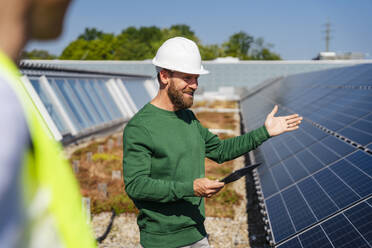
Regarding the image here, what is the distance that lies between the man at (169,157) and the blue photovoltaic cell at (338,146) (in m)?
3.15

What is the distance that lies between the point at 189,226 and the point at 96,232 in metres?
4.26

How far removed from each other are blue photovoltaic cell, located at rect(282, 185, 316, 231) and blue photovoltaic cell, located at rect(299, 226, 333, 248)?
18cm

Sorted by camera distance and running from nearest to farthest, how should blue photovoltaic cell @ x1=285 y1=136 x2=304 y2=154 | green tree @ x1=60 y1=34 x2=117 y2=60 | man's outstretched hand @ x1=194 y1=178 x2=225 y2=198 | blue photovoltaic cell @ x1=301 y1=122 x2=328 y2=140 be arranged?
man's outstretched hand @ x1=194 y1=178 x2=225 y2=198 → blue photovoltaic cell @ x1=285 y1=136 x2=304 y2=154 → blue photovoltaic cell @ x1=301 y1=122 x2=328 y2=140 → green tree @ x1=60 y1=34 x2=117 y2=60

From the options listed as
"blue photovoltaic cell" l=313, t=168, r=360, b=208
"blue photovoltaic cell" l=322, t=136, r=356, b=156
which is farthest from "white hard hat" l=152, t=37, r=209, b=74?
"blue photovoltaic cell" l=322, t=136, r=356, b=156

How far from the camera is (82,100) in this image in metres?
16.2

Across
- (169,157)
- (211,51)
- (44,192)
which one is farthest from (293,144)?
(211,51)

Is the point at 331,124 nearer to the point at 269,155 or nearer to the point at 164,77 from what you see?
the point at 269,155

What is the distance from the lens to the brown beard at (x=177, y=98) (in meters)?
2.94

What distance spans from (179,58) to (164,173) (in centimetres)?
87

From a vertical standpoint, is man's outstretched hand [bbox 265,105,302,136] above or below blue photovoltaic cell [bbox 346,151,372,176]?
above

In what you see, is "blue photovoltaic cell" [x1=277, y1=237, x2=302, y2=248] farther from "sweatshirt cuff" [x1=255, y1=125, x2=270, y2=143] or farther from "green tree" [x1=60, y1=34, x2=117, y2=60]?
"green tree" [x1=60, y1=34, x2=117, y2=60]

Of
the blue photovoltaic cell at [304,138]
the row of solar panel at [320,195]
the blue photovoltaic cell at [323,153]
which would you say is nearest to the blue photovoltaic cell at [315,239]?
the row of solar panel at [320,195]

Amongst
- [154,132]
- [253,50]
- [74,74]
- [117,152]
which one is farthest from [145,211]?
[253,50]

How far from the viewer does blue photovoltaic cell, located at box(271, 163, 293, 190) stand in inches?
217
